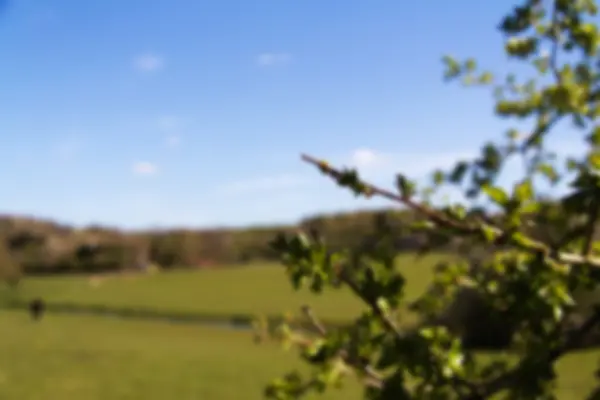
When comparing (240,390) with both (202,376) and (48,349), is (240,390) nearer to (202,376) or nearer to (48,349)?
(202,376)

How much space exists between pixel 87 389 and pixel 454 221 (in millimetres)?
6346

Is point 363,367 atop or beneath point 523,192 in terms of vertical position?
beneath

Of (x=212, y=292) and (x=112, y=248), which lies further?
(x=112, y=248)

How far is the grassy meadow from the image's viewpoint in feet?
23.4

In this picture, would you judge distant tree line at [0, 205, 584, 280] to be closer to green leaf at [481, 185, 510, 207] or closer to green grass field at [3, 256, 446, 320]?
green grass field at [3, 256, 446, 320]

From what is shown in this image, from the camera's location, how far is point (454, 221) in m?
1.51

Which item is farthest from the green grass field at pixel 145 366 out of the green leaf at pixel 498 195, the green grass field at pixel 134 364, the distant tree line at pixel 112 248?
the distant tree line at pixel 112 248

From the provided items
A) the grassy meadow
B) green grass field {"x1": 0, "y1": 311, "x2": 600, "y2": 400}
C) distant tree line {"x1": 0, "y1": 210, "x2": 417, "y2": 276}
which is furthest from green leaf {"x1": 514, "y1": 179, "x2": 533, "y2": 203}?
distant tree line {"x1": 0, "y1": 210, "x2": 417, "y2": 276}

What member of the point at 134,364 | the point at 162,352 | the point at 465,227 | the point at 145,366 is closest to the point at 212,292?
the point at 162,352

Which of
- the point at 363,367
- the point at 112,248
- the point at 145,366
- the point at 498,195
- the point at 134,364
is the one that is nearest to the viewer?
the point at 498,195

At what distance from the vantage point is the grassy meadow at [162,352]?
23.4ft

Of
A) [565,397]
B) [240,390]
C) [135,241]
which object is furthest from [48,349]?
[135,241]

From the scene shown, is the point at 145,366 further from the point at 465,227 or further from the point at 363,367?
the point at 465,227

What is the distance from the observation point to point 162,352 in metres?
10.2
